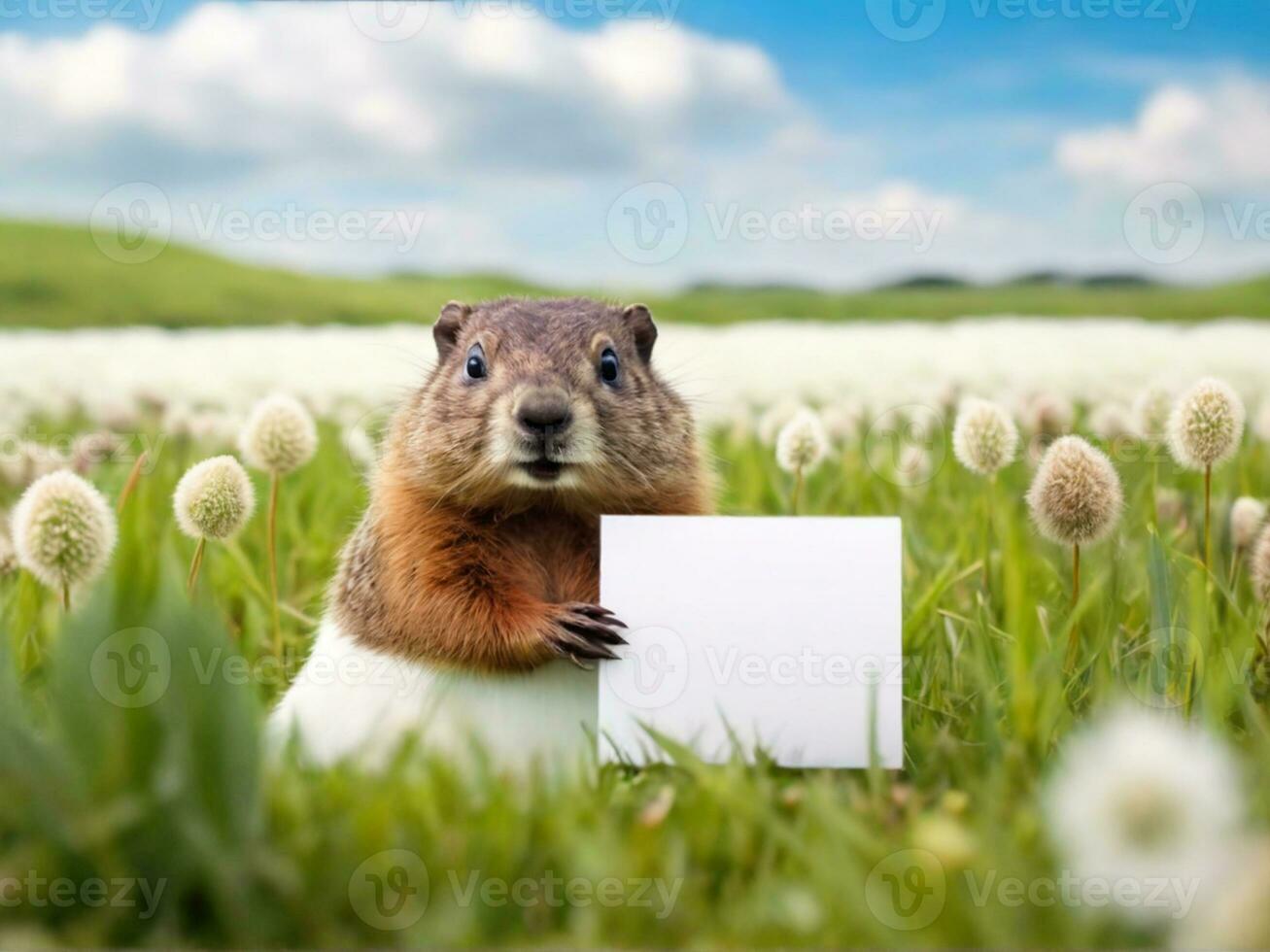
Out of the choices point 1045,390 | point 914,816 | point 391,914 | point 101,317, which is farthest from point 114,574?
point 101,317

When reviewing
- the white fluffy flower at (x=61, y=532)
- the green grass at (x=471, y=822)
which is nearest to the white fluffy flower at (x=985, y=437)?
the green grass at (x=471, y=822)

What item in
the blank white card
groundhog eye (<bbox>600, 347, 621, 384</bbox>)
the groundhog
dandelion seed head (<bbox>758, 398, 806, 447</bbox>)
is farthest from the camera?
dandelion seed head (<bbox>758, 398, 806, 447</bbox>)

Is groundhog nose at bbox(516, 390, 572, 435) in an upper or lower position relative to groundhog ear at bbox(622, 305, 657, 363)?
lower

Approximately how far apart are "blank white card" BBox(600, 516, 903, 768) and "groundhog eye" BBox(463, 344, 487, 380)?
2.19ft

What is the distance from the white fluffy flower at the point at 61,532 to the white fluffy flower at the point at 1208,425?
2721mm

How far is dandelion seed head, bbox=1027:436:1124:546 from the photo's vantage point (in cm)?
316

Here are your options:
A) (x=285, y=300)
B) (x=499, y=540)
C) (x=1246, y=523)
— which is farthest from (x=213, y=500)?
(x=285, y=300)

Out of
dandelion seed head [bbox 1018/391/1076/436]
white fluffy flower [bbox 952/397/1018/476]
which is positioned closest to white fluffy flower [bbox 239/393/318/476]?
white fluffy flower [bbox 952/397/1018/476]

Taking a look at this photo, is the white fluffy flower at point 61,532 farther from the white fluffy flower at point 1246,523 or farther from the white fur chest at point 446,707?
the white fluffy flower at point 1246,523

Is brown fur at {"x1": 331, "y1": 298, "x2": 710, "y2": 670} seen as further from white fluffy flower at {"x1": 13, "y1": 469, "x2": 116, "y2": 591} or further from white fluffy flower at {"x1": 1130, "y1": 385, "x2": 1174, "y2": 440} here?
white fluffy flower at {"x1": 1130, "y1": 385, "x2": 1174, "y2": 440}

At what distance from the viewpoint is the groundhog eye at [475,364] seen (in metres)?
3.39

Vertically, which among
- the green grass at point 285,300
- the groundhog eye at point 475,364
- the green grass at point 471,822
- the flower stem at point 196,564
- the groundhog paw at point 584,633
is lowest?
the green grass at point 471,822

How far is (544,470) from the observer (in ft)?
9.99

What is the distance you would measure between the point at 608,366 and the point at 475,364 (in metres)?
0.37
